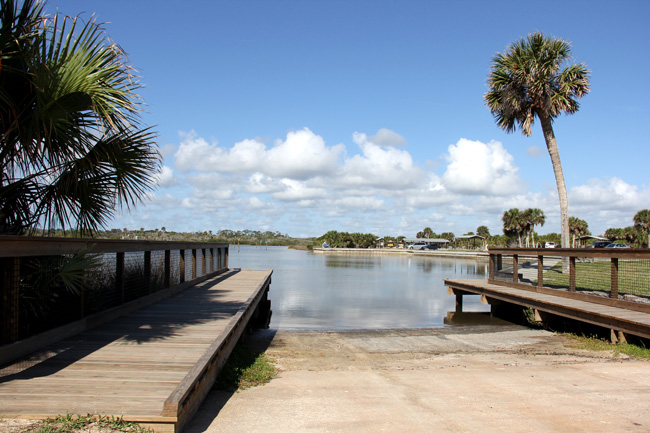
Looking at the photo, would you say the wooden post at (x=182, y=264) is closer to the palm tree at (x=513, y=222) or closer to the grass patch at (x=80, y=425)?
the grass patch at (x=80, y=425)

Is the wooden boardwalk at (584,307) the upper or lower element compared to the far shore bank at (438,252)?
upper

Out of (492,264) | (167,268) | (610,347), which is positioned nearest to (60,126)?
(167,268)

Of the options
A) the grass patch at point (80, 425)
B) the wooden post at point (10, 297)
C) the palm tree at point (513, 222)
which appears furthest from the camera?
the palm tree at point (513, 222)

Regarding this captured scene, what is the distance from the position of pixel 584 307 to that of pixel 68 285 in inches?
382

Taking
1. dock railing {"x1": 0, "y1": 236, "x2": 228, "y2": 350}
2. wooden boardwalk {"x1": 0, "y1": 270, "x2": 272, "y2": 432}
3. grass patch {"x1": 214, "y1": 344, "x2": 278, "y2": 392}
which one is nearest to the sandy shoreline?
grass patch {"x1": 214, "y1": 344, "x2": 278, "y2": 392}

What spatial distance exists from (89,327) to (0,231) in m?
1.75

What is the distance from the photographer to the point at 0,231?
5617 mm

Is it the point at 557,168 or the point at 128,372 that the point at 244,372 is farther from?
the point at 557,168

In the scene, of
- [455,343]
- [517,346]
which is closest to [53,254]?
[455,343]

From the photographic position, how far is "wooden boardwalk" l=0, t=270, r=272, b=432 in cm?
382

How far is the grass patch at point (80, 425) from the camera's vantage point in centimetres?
352

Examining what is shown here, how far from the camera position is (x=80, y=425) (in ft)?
11.8

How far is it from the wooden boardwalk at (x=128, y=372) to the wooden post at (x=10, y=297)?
36cm

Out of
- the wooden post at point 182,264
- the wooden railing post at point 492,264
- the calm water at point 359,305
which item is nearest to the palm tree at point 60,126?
the wooden post at point 182,264
